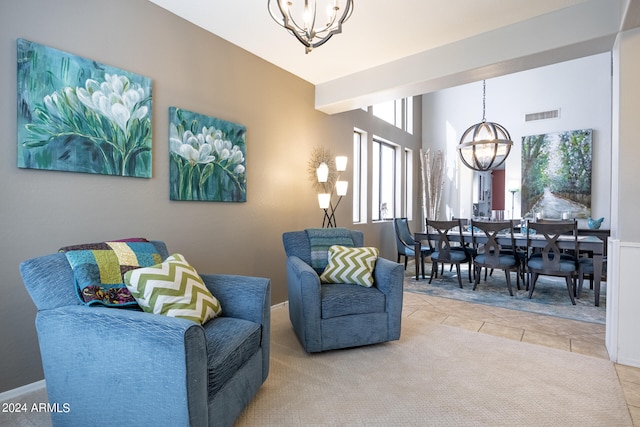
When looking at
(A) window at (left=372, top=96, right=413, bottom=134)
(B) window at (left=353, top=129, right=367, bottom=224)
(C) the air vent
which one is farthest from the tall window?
(C) the air vent

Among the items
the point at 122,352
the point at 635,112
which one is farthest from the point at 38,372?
the point at 635,112

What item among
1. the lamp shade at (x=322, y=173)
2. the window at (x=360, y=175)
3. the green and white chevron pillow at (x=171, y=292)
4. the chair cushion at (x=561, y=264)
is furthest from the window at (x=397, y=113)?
the green and white chevron pillow at (x=171, y=292)

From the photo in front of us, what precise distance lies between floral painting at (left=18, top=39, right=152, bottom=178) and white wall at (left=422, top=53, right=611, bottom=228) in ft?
20.8

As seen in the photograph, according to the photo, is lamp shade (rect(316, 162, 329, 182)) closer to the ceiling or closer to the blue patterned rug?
the ceiling

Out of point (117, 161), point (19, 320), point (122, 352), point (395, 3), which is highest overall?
point (395, 3)

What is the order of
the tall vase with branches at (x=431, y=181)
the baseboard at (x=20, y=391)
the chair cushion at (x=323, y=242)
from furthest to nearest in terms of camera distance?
the tall vase with branches at (x=431, y=181), the chair cushion at (x=323, y=242), the baseboard at (x=20, y=391)

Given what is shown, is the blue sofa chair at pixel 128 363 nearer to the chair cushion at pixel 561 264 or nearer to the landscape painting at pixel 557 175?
the chair cushion at pixel 561 264

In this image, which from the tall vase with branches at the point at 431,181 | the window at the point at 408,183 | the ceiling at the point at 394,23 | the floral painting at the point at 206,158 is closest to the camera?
the ceiling at the point at 394,23

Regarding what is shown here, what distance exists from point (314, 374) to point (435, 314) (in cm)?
177

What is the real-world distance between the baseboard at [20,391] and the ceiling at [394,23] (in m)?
2.83

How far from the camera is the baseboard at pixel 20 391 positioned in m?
1.86

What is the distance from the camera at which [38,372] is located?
1998 mm

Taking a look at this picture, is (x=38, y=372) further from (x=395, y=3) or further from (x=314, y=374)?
(x=395, y=3)

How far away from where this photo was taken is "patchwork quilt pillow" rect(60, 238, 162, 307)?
1.54 meters
